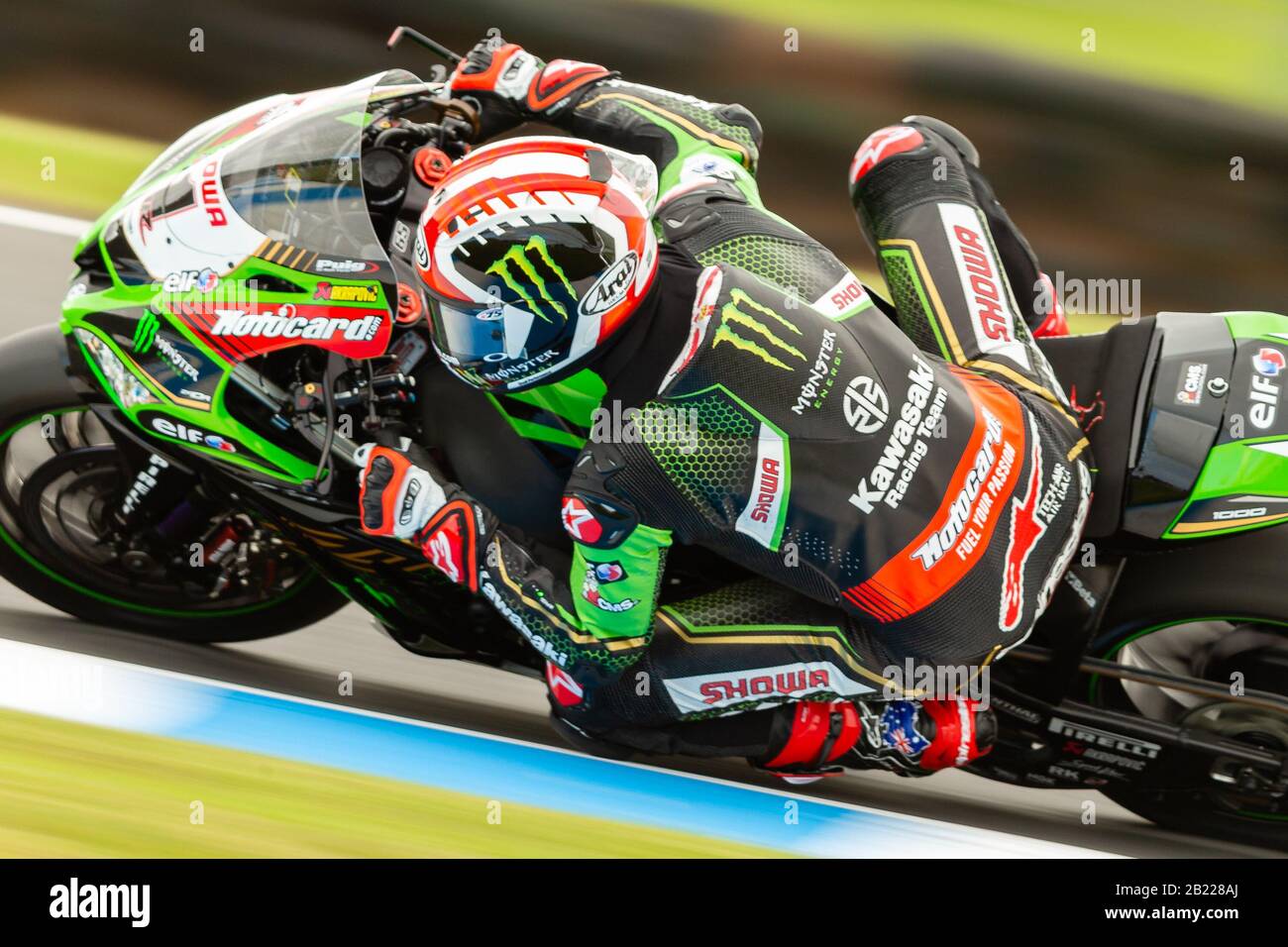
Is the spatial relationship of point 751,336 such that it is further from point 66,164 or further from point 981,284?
point 66,164

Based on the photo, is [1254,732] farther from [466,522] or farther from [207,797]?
[207,797]

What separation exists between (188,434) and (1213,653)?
2.53 meters

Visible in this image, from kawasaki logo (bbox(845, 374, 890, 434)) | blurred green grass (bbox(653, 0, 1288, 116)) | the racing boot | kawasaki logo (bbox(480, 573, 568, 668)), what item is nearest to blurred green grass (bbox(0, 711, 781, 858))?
the racing boot

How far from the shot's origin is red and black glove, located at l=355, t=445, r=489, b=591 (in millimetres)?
2973

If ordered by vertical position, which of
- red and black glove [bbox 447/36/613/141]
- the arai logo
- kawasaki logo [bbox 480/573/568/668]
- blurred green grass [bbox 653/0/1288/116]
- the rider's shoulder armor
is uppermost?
blurred green grass [bbox 653/0/1288/116]

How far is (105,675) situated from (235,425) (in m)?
0.87

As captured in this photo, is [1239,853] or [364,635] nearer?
[1239,853]

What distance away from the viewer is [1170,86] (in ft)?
19.5

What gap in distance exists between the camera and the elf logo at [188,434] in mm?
3119

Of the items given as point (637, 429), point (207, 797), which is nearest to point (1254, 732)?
point (637, 429)

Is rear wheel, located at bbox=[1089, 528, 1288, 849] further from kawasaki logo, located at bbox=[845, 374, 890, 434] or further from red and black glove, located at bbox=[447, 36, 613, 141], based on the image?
red and black glove, located at bbox=[447, 36, 613, 141]

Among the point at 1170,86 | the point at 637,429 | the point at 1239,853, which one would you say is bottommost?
the point at 1239,853

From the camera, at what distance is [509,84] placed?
11.3 feet

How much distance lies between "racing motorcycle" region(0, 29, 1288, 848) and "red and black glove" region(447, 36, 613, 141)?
0.17m
